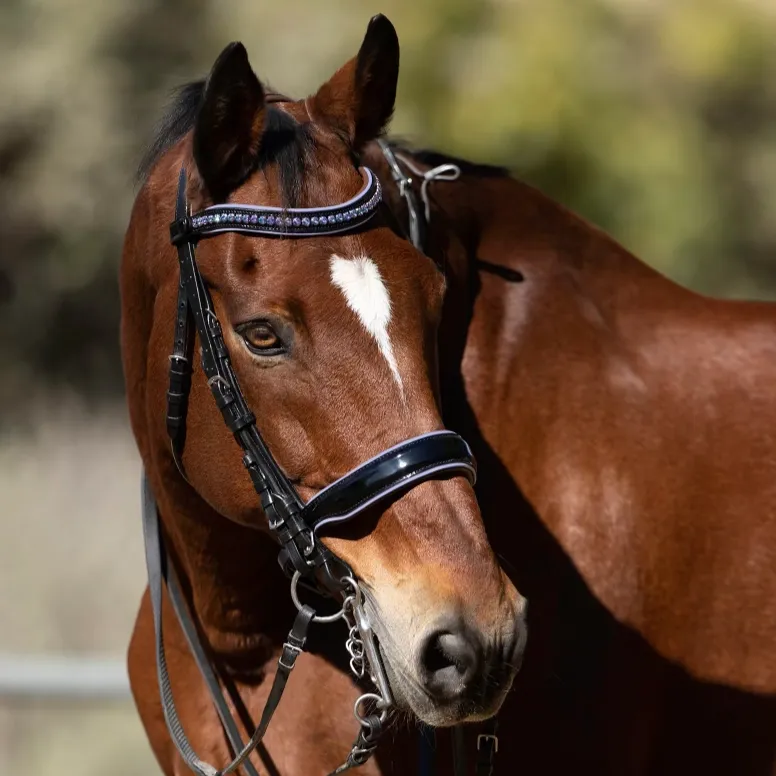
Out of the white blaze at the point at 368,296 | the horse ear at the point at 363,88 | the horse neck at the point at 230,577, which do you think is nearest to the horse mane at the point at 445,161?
the horse ear at the point at 363,88

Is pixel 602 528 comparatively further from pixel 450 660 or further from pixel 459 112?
pixel 459 112

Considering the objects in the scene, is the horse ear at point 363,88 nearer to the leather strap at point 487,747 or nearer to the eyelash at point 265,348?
the eyelash at point 265,348

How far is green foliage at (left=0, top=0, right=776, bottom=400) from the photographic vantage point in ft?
21.4

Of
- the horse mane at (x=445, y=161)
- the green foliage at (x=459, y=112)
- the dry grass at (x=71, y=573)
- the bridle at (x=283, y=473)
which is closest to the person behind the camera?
the bridle at (x=283, y=473)

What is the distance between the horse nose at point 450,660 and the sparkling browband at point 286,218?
716mm

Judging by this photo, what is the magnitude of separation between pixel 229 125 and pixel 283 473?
0.64 metres

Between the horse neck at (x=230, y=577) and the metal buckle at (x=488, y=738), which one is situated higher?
the horse neck at (x=230, y=577)

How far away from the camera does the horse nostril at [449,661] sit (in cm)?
166

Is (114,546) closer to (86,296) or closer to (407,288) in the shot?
(86,296)

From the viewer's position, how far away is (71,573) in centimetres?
589

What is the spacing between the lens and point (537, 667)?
2.23m

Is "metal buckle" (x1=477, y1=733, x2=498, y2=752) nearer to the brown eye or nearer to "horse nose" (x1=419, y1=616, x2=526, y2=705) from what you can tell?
"horse nose" (x1=419, y1=616, x2=526, y2=705)

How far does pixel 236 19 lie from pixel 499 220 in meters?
4.82

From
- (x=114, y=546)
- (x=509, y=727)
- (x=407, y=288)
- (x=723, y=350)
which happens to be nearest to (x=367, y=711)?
(x=509, y=727)
